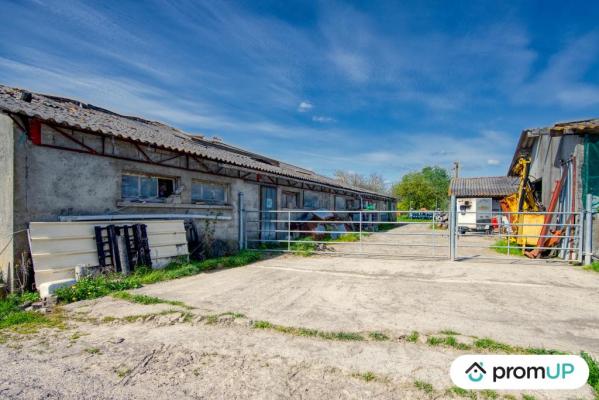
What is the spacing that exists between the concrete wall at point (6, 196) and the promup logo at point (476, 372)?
677cm

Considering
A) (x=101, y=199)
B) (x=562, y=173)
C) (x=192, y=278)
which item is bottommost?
(x=192, y=278)

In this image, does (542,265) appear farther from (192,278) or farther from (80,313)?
(80,313)

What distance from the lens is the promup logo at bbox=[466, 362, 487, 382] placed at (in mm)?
2477

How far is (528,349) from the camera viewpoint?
9.57 feet

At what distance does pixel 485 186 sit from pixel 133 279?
87.5ft

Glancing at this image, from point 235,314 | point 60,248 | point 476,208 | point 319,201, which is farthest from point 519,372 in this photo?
point 476,208

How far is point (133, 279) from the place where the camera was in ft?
19.1

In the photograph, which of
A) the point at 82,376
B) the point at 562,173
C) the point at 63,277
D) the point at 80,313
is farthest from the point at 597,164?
the point at 63,277

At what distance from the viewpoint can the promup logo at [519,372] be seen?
7.91 feet

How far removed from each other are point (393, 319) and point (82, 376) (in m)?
3.30

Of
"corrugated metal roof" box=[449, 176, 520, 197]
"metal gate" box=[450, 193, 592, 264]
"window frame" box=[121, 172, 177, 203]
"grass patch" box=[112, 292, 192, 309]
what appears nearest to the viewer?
"grass patch" box=[112, 292, 192, 309]

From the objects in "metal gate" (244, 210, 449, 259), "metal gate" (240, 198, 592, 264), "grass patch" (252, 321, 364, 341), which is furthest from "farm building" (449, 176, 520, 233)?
Answer: "grass patch" (252, 321, 364, 341)

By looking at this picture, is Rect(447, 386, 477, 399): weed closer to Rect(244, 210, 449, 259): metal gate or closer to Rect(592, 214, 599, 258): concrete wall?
Rect(244, 210, 449, 259): metal gate

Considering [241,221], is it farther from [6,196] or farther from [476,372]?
[476,372]
